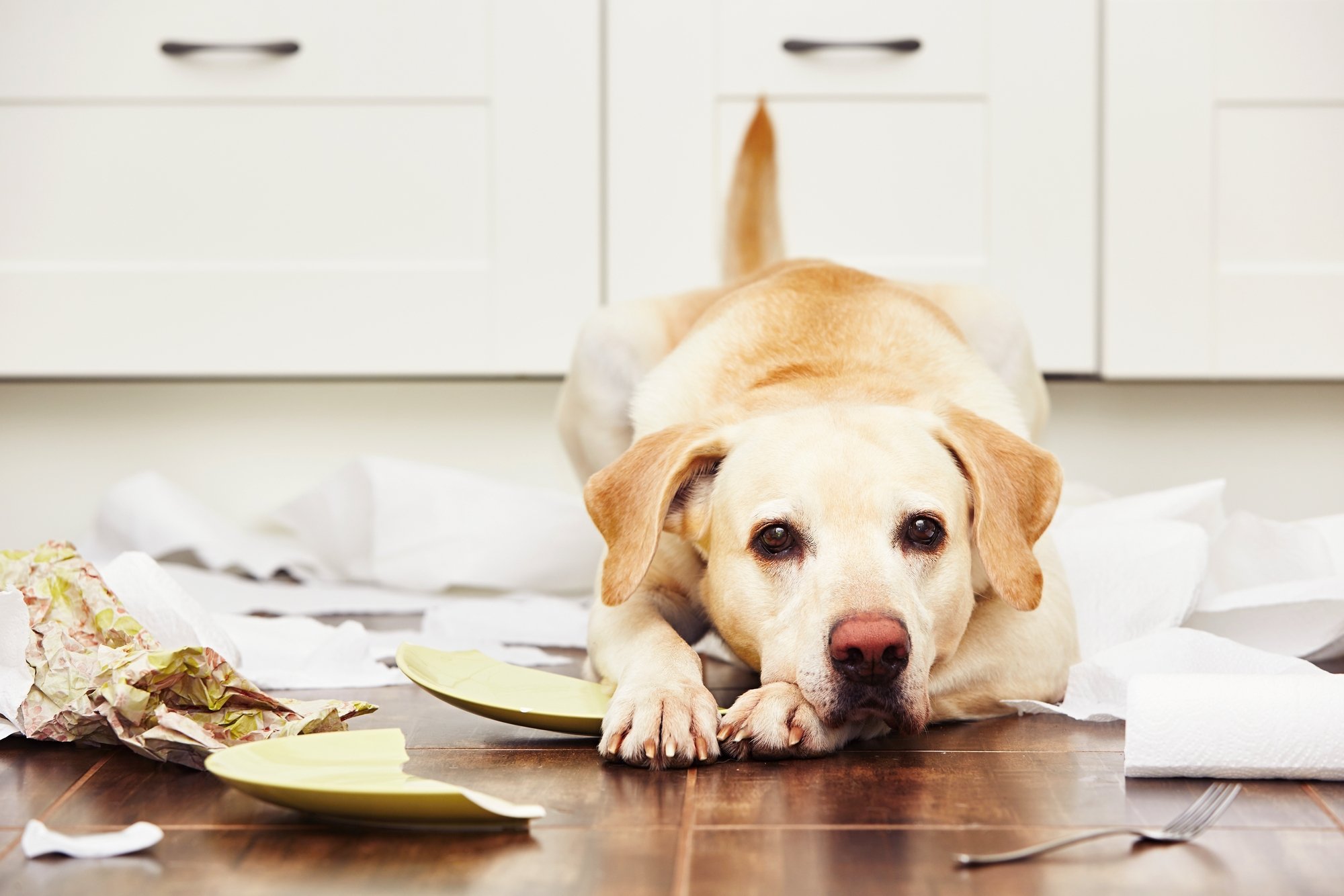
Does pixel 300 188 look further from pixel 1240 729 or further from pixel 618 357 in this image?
pixel 1240 729

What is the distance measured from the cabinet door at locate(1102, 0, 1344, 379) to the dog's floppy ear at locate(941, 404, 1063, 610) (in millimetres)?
1458

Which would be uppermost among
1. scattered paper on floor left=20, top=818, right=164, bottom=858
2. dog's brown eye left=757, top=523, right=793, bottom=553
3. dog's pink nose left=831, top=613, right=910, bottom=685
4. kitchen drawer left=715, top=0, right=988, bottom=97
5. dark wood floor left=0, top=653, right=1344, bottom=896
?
kitchen drawer left=715, top=0, right=988, bottom=97

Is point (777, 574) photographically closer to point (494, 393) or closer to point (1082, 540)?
point (1082, 540)

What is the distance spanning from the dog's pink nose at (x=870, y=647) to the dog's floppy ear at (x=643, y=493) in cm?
29

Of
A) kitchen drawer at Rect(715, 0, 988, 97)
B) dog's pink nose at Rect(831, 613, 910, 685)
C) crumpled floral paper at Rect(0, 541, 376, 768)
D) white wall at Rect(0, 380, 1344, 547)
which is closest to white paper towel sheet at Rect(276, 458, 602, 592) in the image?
white wall at Rect(0, 380, 1344, 547)

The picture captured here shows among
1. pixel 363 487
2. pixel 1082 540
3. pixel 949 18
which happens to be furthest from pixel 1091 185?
pixel 363 487

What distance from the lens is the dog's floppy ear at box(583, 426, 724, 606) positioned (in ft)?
5.22

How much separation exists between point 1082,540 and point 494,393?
63.0 inches

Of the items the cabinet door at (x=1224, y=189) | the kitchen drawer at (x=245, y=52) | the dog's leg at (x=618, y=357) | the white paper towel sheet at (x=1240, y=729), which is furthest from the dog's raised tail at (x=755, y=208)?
the white paper towel sheet at (x=1240, y=729)

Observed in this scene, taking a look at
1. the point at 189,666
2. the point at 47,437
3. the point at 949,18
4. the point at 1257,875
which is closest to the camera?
the point at 1257,875

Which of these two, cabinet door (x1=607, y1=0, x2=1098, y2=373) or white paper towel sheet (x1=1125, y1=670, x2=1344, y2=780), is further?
cabinet door (x1=607, y1=0, x2=1098, y2=373)

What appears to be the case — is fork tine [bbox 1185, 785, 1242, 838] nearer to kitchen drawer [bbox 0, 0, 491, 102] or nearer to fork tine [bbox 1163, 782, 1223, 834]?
fork tine [bbox 1163, 782, 1223, 834]

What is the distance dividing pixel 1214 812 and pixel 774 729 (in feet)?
1.44

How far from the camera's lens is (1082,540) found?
7.00 ft
